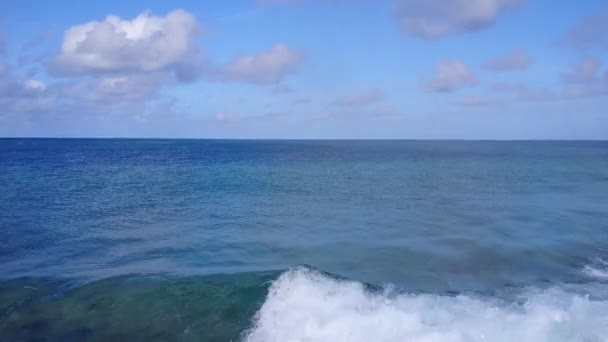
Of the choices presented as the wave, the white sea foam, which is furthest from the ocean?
the wave

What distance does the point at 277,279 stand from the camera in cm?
2453

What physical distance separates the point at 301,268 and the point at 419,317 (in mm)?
8443

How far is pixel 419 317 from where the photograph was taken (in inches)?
767

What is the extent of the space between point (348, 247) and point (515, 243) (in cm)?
1274

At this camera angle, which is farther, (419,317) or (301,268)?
(301,268)

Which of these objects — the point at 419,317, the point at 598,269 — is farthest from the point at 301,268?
the point at 598,269

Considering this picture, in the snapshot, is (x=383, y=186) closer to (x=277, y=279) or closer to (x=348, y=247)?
(x=348, y=247)

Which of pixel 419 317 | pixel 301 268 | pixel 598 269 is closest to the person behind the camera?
pixel 419 317

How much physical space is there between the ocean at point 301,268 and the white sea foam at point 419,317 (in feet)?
0.26

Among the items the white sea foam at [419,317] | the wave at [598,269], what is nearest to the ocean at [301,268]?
the white sea foam at [419,317]

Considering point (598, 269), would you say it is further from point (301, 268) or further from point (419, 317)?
point (301, 268)

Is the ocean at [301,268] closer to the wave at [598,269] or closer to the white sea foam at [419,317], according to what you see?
the white sea foam at [419,317]

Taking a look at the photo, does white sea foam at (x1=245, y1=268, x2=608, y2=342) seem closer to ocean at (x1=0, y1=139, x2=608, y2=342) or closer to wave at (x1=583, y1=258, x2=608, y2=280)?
ocean at (x1=0, y1=139, x2=608, y2=342)

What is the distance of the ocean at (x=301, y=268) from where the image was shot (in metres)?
19.2
